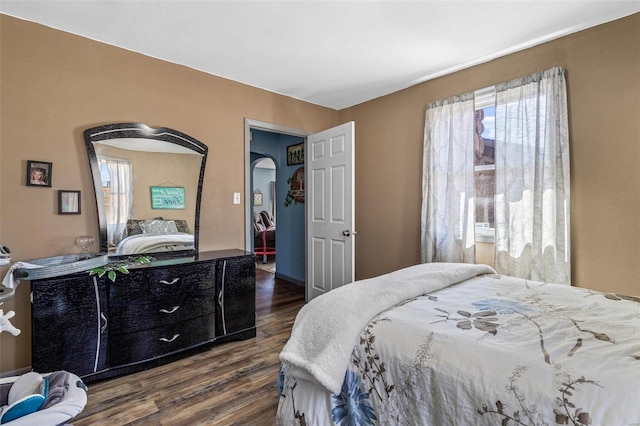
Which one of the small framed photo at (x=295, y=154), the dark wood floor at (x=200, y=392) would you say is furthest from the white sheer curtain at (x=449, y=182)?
the small framed photo at (x=295, y=154)

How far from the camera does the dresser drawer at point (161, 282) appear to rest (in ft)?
7.00

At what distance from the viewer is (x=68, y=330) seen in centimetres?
194

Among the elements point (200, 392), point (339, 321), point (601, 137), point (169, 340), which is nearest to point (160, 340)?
point (169, 340)

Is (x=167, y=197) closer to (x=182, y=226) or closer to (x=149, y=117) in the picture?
(x=182, y=226)

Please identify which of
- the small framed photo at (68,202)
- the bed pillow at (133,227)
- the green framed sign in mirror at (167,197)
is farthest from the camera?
the green framed sign in mirror at (167,197)

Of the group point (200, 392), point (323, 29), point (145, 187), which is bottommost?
point (200, 392)

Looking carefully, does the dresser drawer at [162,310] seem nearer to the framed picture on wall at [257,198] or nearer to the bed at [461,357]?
the bed at [461,357]

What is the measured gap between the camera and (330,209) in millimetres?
3486

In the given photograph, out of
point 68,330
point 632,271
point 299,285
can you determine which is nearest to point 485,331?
point 632,271

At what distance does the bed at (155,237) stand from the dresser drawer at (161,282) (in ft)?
1.55

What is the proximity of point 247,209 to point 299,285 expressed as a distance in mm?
1893

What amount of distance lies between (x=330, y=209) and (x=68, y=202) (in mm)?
2376

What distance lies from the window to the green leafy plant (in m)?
3.00

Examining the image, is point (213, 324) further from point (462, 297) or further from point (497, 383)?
point (497, 383)
